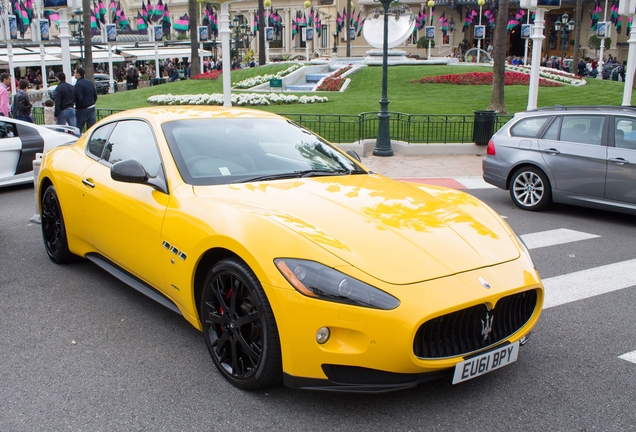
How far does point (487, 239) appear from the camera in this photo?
379cm

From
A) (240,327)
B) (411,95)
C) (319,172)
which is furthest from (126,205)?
(411,95)

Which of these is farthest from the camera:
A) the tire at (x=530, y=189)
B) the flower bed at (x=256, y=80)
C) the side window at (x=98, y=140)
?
the flower bed at (x=256, y=80)

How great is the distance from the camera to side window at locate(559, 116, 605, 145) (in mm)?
8617

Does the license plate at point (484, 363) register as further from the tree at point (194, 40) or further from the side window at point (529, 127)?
the tree at point (194, 40)

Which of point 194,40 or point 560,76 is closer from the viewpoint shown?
point 560,76

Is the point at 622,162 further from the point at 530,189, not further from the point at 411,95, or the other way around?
the point at 411,95

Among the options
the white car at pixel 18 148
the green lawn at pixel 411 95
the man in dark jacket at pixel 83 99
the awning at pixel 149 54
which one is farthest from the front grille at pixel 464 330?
the awning at pixel 149 54

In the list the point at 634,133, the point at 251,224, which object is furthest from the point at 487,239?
the point at 634,133

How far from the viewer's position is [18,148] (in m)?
10.3

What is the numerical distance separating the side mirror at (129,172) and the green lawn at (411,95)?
1681cm

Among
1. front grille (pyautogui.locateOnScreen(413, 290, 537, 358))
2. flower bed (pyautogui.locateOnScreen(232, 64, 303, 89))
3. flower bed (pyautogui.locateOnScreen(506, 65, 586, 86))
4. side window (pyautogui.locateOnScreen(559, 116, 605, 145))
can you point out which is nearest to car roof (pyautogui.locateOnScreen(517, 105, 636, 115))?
side window (pyautogui.locateOnScreen(559, 116, 605, 145))

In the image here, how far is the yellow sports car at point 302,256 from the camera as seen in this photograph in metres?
3.14

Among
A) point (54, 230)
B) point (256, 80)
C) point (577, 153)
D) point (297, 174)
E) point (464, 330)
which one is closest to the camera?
point (464, 330)

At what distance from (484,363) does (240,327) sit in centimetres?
133
